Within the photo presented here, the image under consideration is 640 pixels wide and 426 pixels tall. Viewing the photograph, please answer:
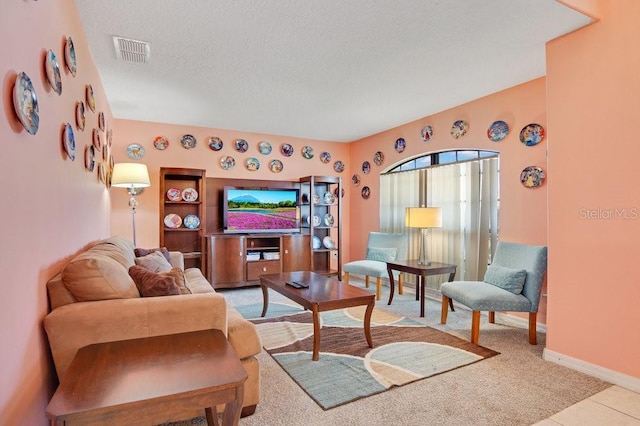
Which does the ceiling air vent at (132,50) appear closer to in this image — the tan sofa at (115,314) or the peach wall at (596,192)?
the tan sofa at (115,314)

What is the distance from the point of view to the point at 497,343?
3051 mm

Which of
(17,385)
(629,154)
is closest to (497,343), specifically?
(629,154)

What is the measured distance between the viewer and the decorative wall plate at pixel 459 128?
14.0 ft

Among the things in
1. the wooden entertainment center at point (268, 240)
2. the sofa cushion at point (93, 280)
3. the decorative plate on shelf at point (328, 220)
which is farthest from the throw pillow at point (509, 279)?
the decorative plate on shelf at point (328, 220)

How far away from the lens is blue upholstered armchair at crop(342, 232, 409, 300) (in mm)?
4637

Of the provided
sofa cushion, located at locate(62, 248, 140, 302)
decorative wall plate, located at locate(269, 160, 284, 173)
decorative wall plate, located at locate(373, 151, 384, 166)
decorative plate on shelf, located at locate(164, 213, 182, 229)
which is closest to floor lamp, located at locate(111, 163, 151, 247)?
decorative plate on shelf, located at locate(164, 213, 182, 229)

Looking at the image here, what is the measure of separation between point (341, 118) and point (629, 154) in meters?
3.27

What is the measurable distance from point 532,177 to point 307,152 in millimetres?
3666

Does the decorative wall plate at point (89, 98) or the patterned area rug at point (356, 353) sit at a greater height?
the decorative wall plate at point (89, 98)

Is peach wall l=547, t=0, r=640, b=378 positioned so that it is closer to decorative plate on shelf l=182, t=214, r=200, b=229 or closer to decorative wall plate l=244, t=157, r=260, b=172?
decorative wall plate l=244, t=157, r=260, b=172

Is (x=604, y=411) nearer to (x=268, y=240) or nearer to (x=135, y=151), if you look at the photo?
(x=268, y=240)

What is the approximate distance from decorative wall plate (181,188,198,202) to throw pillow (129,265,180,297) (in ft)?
10.9

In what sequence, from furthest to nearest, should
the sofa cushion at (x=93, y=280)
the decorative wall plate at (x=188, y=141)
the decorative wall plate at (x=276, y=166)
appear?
the decorative wall plate at (x=276, y=166)
the decorative wall plate at (x=188, y=141)
the sofa cushion at (x=93, y=280)

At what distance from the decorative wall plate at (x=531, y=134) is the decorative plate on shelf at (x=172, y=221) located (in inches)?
178
